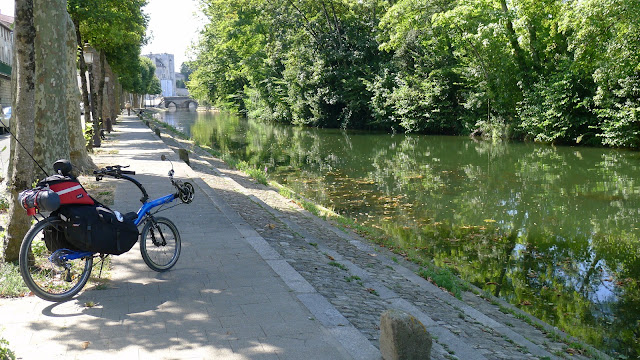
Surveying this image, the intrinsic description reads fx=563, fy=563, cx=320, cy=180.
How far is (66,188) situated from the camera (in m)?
5.06

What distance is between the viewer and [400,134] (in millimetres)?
41062

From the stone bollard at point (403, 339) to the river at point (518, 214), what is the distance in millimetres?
3525

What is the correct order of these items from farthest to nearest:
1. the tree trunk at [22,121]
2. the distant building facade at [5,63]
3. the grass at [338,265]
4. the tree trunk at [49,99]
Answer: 1. the distant building facade at [5,63]
2. the grass at [338,265]
3. the tree trunk at [49,99]
4. the tree trunk at [22,121]

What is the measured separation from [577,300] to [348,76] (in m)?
38.4

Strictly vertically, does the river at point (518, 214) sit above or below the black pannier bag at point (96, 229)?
below

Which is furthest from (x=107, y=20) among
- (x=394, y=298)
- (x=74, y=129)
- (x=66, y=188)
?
(x=394, y=298)

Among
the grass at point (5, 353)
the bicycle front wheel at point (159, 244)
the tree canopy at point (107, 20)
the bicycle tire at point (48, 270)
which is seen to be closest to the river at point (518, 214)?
the bicycle front wheel at point (159, 244)

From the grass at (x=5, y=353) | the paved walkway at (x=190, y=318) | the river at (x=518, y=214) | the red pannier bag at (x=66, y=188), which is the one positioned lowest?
the river at (x=518, y=214)

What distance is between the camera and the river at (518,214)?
806 centimetres

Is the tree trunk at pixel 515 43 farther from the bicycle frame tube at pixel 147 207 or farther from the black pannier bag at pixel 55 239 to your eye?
the black pannier bag at pixel 55 239

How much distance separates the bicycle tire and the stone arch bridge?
142 metres

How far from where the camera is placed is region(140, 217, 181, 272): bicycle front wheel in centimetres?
616

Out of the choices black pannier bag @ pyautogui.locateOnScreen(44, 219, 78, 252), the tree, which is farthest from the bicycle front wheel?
the tree

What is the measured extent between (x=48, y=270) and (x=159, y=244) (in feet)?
3.88
